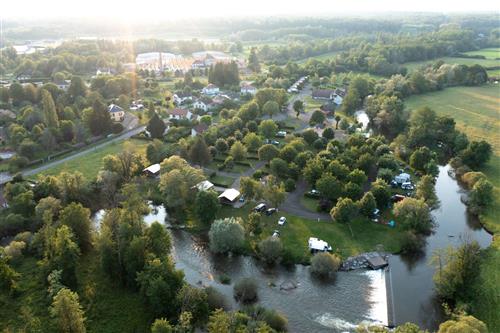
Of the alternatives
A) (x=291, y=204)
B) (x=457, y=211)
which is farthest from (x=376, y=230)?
(x=457, y=211)

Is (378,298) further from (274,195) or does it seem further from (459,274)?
(274,195)

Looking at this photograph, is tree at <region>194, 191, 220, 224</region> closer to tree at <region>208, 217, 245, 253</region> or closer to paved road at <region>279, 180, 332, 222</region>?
tree at <region>208, 217, 245, 253</region>

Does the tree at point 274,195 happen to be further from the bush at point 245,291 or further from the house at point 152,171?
the house at point 152,171

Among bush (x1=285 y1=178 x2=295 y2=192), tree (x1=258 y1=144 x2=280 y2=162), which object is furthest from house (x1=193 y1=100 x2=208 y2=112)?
bush (x1=285 y1=178 x2=295 y2=192)

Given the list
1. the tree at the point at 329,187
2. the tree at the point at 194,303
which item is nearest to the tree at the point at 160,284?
the tree at the point at 194,303

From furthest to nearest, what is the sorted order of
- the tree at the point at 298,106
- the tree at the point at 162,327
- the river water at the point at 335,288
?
the tree at the point at 298,106 < the river water at the point at 335,288 < the tree at the point at 162,327

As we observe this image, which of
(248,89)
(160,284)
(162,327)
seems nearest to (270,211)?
(160,284)
